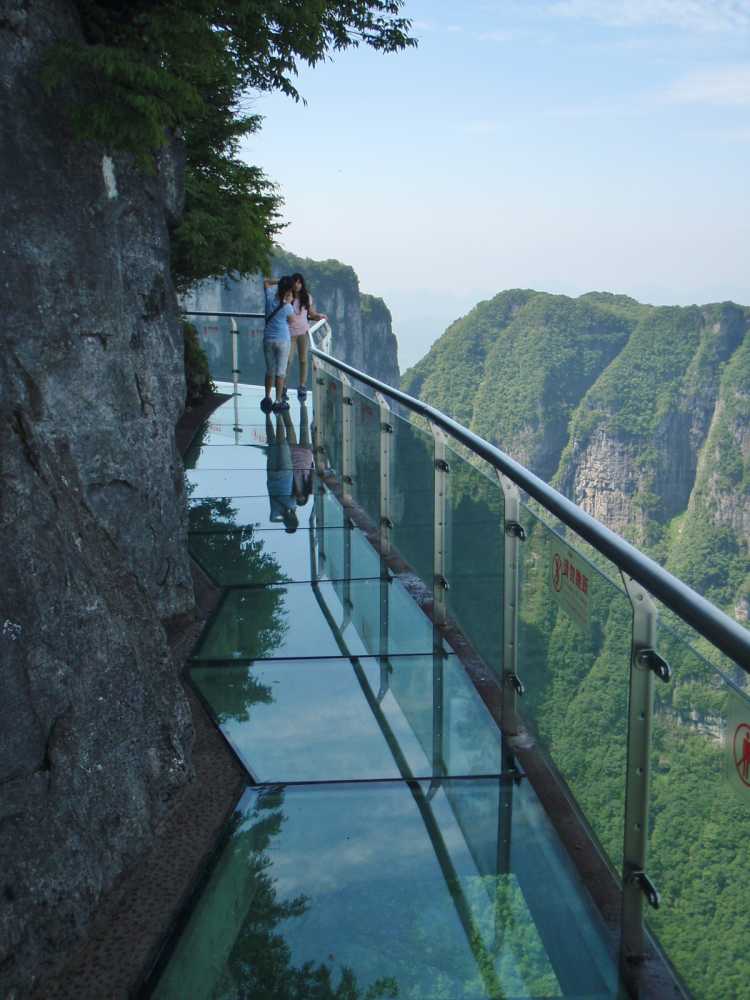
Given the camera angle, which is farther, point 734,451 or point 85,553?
point 734,451

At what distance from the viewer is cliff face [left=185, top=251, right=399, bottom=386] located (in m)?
96.7

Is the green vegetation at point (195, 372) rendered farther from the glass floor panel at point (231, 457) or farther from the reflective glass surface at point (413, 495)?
the reflective glass surface at point (413, 495)

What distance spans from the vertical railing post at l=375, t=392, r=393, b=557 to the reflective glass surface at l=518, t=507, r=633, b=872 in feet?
8.34

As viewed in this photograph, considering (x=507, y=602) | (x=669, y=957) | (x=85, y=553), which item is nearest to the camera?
(x=669, y=957)

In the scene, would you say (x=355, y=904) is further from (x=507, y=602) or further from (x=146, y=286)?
(x=146, y=286)

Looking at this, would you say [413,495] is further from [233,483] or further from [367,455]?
[233,483]

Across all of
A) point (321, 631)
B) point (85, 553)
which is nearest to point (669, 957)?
point (85, 553)

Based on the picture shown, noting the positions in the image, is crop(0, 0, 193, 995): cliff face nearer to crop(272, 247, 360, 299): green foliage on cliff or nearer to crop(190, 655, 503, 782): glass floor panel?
crop(190, 655, 503, 782): glass floor panel

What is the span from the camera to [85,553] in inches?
116

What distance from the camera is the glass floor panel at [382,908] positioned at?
227 centimetres

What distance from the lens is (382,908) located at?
8.39ft

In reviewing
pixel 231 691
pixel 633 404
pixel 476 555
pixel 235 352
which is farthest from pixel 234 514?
pixel 633 404

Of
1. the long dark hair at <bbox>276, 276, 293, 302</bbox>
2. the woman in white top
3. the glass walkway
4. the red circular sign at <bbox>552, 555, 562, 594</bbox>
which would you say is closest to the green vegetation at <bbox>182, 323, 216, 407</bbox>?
the woman in white top

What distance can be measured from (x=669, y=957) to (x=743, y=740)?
81 cm
